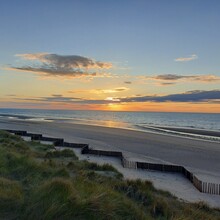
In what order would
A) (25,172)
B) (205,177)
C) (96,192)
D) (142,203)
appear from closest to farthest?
(96,192), (142,203), (25,172), (205,177)

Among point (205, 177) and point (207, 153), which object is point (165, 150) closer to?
point (207, 153)

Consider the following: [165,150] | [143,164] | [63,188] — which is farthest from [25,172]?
[165,150]

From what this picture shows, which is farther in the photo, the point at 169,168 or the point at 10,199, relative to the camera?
the point at 169,168

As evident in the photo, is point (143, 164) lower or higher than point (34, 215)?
lower

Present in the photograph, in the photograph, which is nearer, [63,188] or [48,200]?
[48,200]

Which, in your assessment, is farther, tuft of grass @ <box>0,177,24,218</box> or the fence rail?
the fence rail

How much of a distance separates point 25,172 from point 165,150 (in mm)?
22157

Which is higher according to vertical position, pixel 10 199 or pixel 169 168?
pixel 10 199

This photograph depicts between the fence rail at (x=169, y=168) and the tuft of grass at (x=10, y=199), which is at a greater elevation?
the tuft of grass at (x=10, y=199)

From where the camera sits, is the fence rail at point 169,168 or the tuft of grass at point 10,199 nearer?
the tuft of grass at point 10,199

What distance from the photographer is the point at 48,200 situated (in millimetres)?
6461

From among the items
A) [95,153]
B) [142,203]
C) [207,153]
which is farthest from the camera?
[207,153]

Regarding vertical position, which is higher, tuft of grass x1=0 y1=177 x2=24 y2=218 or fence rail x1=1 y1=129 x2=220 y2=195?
tuft of grass x1=0 y1=177 x2=24 y2=218

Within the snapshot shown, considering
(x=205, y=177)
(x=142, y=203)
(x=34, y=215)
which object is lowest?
(x=205, y=177)
